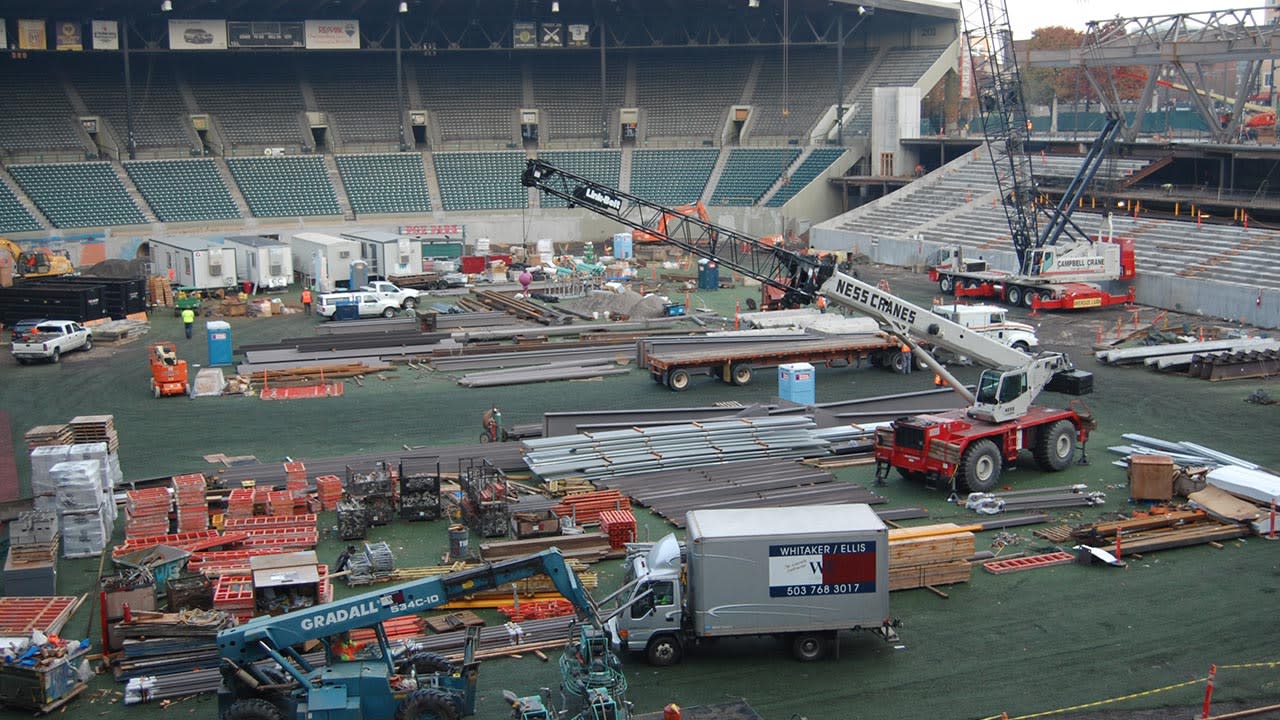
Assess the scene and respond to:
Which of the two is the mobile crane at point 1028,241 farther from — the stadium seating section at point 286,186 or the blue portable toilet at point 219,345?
the stadium seating section at point 286,186

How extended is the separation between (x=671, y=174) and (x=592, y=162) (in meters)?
4.53

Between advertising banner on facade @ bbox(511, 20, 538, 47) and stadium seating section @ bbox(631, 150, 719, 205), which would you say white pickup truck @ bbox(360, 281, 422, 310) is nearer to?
stadium seating section @ bbox(631, 150, 719, 205)

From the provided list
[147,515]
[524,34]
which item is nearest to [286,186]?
[524,34]

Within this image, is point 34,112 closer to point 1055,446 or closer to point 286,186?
point 286,186

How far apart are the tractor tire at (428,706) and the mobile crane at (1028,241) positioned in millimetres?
35573

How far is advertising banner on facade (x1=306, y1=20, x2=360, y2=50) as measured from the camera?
6962 cm

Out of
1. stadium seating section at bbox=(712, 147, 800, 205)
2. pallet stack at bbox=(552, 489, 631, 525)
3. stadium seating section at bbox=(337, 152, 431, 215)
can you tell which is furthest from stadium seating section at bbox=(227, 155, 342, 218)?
pallet stack at bbox=(552, 489, 631, 525)

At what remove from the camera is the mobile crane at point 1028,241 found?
1837 inches

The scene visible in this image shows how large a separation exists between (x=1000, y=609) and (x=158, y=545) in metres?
13.4

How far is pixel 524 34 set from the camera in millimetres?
73125

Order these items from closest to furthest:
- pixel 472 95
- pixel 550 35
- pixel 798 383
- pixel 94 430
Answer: pixel 94 430, pixel 798 383, pixel 550 35, pixel 472 95

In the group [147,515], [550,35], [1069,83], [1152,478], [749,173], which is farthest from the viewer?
[1069,83]

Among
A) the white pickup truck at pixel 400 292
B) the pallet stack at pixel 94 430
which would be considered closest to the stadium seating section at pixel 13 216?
the white pickup truck at pixel 400 292

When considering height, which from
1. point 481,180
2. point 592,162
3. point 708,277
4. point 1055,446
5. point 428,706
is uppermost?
point 592,162
